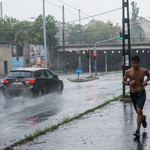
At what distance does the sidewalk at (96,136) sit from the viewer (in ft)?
17.1

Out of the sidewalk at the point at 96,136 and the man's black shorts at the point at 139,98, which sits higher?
the man's black shorts at the point at 139,98

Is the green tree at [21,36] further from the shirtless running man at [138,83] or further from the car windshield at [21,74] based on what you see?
the shirtless running man at [138,83]

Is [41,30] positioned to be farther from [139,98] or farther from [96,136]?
[96,136]

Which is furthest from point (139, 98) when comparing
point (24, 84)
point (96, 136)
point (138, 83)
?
point (24, 84)

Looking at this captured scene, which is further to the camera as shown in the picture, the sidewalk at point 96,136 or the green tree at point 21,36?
the green tree at point 21,36

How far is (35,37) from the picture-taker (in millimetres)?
63531

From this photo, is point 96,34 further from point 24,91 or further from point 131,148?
point 131,148

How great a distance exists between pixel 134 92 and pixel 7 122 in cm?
380

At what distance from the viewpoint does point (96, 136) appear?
19.4 ft

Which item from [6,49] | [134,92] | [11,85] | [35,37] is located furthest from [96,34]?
[134,92]

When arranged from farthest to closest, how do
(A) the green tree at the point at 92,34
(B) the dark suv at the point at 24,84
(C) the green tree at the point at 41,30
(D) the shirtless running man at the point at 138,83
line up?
(A) the green tree at the point at 92,34, (C) the green tree at the point at 41,30, (B) the dark suv at the point at 24,84, (D) the shirtless running man at the point at 138,83

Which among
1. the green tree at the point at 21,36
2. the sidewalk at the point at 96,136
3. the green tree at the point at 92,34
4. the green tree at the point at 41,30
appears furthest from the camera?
the green tree at the point at 92,34

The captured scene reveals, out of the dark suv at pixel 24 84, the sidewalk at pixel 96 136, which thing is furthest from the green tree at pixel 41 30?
the sidewalk at pixel 96 136

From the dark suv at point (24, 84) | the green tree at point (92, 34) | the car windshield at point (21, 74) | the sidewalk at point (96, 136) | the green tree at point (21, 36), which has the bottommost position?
the sidewalk at point (96, 136)
